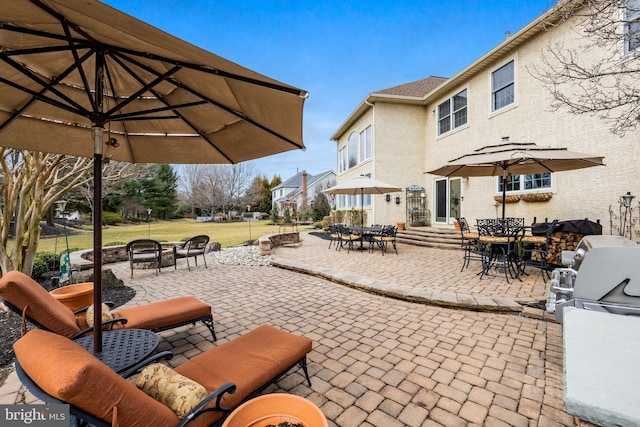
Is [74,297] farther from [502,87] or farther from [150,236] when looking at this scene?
[150,236]

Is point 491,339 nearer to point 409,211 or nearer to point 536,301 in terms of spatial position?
point 536,301

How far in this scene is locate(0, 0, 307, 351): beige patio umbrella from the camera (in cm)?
168

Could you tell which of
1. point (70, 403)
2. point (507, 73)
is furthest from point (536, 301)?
point (507, 73)

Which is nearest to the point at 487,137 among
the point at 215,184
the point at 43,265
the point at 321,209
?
the point at 43,265

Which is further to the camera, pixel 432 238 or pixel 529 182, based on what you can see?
pixel 432 238

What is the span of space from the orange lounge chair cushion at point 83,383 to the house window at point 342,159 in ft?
65.3

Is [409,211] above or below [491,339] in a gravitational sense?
above

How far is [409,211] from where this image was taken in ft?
47.4

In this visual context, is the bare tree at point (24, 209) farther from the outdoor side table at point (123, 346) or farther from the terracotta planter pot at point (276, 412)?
the terracotta planter pot at point (276, 412)

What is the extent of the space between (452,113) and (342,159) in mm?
9641

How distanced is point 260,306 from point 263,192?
137 feet

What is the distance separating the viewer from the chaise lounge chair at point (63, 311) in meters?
2.38

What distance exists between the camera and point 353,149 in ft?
61.3

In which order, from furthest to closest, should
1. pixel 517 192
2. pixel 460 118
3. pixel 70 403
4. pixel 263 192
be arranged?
pixel 263 192 → pixel 460 118 → pixel 517 192 → pixel 70 403
